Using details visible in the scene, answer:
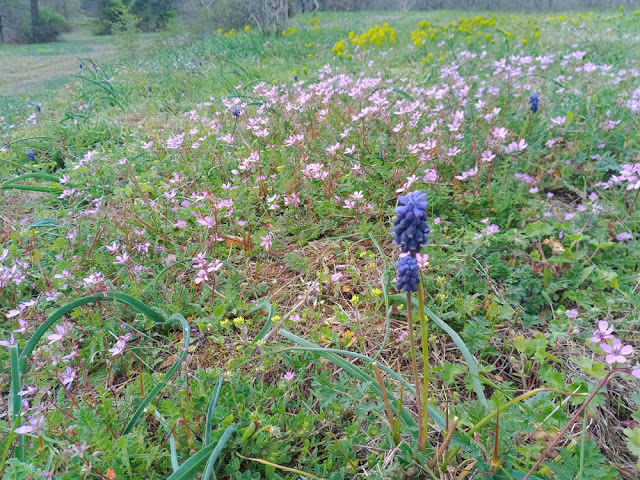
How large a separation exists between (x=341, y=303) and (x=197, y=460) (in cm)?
100

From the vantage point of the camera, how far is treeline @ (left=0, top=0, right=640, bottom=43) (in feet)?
33.2

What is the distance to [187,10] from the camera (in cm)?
1333

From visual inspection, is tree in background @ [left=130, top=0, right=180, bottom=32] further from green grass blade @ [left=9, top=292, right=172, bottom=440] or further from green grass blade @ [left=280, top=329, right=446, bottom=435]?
green grass blade @ [left=280, top=329, right=446, bottom=435]

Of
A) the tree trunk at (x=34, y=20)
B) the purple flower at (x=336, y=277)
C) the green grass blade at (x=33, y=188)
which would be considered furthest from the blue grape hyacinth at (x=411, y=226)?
the tree trunk at (x=34, y=20)

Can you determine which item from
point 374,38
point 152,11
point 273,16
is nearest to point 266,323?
point 374,38

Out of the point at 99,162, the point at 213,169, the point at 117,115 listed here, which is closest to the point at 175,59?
the point at 117,115

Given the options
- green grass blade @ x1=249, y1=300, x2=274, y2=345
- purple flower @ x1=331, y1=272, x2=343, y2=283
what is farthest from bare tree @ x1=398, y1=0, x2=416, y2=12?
green grass blade @ x1=249, y1=300, x2=274, y2=345

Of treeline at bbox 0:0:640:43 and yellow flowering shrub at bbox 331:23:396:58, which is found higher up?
treeline at bbox 0:0:640:43

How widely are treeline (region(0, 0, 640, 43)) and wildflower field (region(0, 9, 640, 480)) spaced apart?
25.9 ft

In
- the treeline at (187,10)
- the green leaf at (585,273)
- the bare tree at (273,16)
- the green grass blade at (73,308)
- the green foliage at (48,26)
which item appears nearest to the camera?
the green grass blade at (73,308)

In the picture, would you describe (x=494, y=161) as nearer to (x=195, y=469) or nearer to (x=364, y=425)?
(x=364, y=425)

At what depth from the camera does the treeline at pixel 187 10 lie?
1013 cm

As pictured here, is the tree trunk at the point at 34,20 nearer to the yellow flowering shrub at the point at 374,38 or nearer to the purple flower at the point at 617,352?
the yellow flowering shrub at the point at 374,38

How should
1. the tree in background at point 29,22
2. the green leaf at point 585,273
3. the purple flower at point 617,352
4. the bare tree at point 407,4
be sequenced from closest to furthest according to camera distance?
the purple flower at point 617,352 < the green leaf at point 585,273 < the tree in background at point 29,22 < the bare tree at point 407,4
